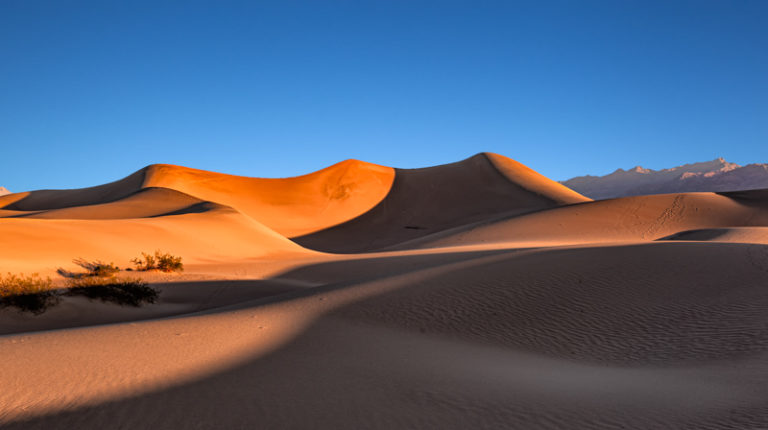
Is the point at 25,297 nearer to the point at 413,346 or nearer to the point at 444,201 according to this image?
the point at 413,346

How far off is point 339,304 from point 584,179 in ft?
682

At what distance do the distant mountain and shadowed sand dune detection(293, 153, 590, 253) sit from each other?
95584mm

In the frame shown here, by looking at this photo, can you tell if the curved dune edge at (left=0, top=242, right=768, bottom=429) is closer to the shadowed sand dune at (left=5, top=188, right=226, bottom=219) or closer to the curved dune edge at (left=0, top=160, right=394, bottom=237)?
the shadowed sand dune at (left=5, top=188, right=226, bottom=219)

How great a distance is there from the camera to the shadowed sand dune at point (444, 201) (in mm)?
43656

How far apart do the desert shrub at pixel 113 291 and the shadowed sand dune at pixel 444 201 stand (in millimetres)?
27950

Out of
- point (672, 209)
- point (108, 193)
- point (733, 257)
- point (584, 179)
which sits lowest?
point (733, 257)

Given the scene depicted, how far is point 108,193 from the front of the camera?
56062 mm

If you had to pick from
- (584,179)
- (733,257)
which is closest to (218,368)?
(733,257)

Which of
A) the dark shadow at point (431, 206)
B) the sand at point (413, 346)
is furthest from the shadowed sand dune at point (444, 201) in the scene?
the sand at point (413, 346)

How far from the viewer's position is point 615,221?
34.2m

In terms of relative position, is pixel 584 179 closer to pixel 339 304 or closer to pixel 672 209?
pixel 672 209

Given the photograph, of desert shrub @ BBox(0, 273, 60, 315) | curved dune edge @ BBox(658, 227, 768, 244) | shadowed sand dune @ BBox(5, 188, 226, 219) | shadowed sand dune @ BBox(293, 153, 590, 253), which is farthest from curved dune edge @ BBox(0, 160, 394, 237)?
desert shrub @ BBox(0, 273, 60, 315)

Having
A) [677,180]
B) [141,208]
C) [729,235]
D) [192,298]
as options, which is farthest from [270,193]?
[677,180]

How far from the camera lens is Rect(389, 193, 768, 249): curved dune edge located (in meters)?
31.3
